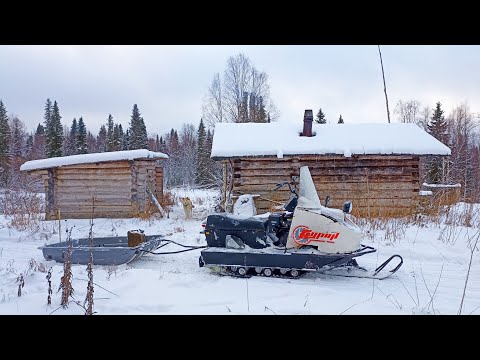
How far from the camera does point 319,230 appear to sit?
5.38m

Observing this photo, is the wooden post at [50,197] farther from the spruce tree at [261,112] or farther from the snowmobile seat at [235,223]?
the spruce tree at [261,112]

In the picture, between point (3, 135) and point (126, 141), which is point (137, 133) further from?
point (3, 135)

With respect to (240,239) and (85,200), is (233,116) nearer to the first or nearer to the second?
(85,200)

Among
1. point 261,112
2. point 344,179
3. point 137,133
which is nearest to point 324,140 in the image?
point 344,179

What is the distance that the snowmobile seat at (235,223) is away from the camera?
580 centimetres

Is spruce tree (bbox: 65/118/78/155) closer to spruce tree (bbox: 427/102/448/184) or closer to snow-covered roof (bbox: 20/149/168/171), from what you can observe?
snow-covered roof (bbox: 20/149/168/171)

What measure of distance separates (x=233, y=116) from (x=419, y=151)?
716 inches

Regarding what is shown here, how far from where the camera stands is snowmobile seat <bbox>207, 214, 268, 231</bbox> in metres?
5.80

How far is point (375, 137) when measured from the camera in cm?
1294

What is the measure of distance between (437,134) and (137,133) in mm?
32326

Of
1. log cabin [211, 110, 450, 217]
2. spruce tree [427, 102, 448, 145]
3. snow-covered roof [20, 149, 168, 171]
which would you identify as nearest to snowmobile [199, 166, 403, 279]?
log cabin [211, 110, 450, 217]
